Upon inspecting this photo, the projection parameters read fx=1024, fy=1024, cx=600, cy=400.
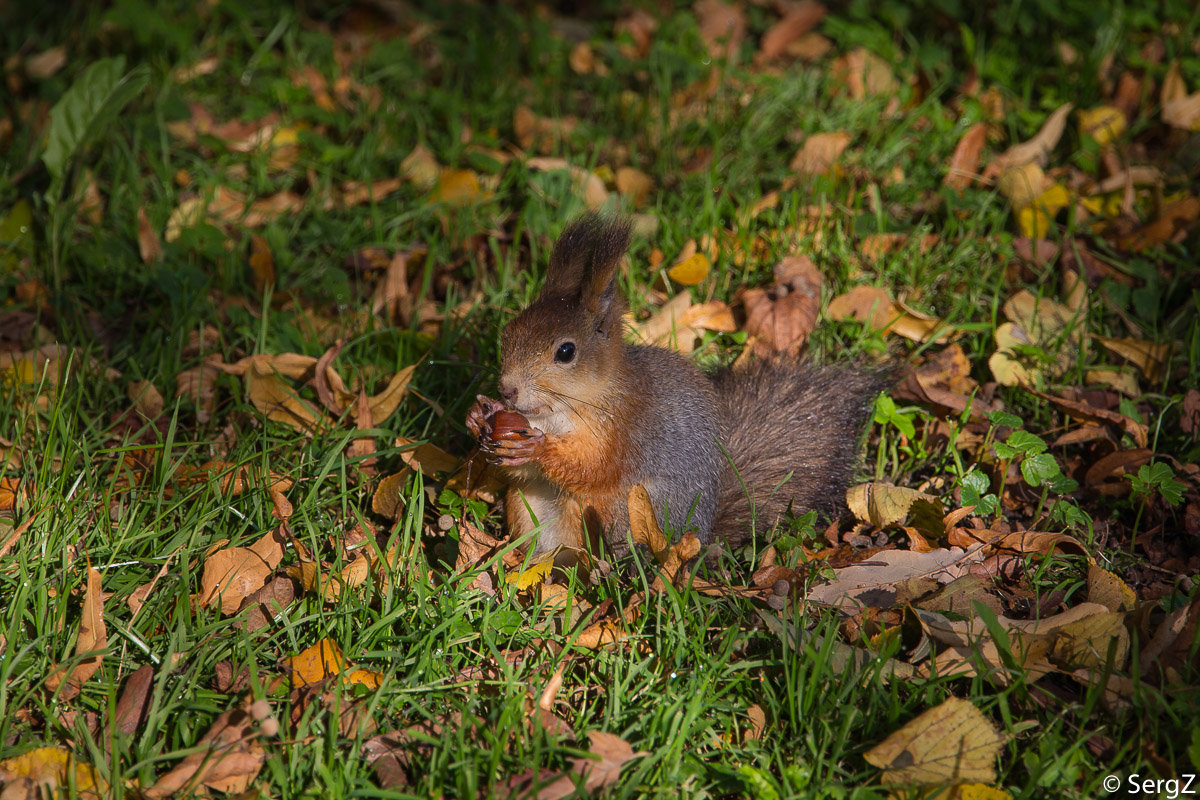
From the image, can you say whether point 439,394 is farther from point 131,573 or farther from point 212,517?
point 131,573

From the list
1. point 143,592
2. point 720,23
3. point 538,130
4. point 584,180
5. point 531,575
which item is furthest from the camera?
point 720,23

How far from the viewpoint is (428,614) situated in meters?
1.95

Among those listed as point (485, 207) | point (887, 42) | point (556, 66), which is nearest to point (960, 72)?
point (887, 42)

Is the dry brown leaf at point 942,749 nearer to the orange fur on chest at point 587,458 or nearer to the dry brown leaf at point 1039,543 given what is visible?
the dry brown leaf at point 1039,543

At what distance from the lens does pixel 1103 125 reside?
334 cm

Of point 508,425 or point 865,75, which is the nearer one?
point 508,425

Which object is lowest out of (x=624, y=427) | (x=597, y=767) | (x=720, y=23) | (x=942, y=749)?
(x=597, y=767)

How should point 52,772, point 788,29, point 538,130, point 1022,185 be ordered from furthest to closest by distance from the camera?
point 788,29
point 538,130
point 1022,185
point 52,772

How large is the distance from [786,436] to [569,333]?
663 mm

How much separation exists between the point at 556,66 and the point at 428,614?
2554mm

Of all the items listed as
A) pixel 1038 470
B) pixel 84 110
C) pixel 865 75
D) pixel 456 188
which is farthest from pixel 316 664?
pixel 865 75

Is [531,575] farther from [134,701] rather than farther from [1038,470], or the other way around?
[1038,470]

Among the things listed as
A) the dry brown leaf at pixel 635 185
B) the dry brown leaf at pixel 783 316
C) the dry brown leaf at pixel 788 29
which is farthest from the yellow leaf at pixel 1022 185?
the dry brown leaf at pixel 788 29

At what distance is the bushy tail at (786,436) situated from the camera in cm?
232
